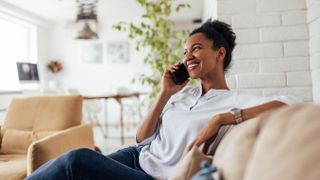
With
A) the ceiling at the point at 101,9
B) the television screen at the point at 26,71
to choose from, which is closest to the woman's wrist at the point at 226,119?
the television screen at the point at 26,71

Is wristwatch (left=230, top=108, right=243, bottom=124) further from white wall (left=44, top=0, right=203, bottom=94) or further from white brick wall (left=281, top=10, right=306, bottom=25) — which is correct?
white wall (left=44, top=0, right=203, bottom=94)

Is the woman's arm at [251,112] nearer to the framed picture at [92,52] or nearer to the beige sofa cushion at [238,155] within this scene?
the beige sofa cushion at [238,155]

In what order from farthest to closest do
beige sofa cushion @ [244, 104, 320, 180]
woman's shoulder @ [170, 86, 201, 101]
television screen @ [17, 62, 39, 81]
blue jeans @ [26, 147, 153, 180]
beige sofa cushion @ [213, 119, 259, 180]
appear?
television screen @ [17, 62, 39, 81], woman's shoulder @ [170, 86, 201, 101], blue jeans @ [26, 147, 153, 180], beige sofa cushion @ [213, 119, 259, 180], beige sofa cushion @ [244, 104, 320, 180]

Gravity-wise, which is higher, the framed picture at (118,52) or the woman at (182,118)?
the framed picture at (118,52)

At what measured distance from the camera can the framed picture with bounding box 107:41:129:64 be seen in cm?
646

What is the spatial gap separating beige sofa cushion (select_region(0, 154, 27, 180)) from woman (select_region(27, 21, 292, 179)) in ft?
2.33

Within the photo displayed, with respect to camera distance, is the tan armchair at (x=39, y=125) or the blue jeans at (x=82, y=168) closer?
the blue jeans at (x=82, y=168)

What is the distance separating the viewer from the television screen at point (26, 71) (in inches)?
176

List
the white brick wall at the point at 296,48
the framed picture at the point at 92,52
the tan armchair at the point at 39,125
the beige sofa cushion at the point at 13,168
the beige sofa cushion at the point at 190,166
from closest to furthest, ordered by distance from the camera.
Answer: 1. the beige sofa cushion at the point at 190,166
2. the white brick wall at the point at 296,48
3. the beige sofa cushion at the point at 13,168
4. the tan armchair at the point at 39,125
5. the framed picture at the point at 92,52

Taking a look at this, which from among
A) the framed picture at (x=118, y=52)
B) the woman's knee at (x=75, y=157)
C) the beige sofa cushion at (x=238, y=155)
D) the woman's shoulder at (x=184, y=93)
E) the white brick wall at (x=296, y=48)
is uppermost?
the framed picture at (x=118, y=52)

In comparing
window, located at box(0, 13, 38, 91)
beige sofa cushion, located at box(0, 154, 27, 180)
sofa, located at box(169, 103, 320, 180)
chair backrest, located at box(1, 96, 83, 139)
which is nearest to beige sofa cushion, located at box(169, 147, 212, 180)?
sofa, located at box(169, 103, 320, 180)

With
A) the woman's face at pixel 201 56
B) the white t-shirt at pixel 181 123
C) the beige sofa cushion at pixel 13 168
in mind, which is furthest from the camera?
the beige sofa cushion at pixel 13 168

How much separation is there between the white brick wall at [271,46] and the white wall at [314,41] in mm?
31

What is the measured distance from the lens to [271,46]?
1566 mm
